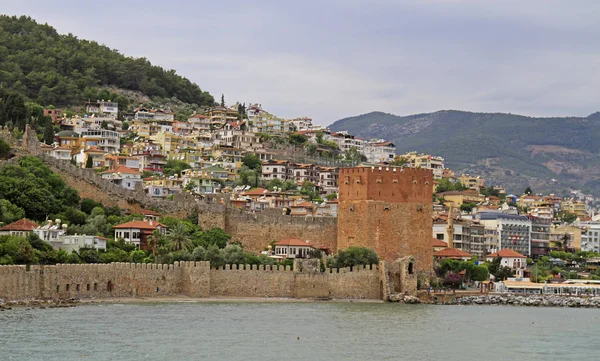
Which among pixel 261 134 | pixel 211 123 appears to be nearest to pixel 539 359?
pixel 261 134

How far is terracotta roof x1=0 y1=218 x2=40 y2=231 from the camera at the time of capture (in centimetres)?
4312

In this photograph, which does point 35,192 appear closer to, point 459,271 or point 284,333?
point 284,333

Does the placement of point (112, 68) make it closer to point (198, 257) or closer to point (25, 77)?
point (25, 77)

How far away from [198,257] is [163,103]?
52821 millimetres

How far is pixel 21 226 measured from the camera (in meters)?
43.3

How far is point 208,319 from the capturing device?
3644 cm

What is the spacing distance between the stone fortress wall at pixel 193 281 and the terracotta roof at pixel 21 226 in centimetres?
375

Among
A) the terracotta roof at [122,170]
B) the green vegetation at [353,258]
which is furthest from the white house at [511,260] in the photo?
the terracotta roof at [122,170]

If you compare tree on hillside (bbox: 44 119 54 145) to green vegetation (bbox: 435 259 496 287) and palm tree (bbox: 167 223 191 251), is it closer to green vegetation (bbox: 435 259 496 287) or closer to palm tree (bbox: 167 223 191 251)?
palm tree (bbox: 167 223 191 251)

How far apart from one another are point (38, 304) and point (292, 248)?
13913mm

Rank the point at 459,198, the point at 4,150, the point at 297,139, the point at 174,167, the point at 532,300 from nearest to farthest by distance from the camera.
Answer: the point at 532,300 → the point at 4,150 → the point at 174,167 → the point at 459,198 → the point at 297,139

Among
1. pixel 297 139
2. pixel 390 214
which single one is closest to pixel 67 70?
pixel 297 139

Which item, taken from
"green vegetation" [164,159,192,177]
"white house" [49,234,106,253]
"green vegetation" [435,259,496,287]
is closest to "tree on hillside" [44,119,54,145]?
"green vegetation" [164,159,192,177]

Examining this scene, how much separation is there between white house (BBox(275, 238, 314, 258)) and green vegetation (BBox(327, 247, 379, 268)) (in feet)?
9.20
